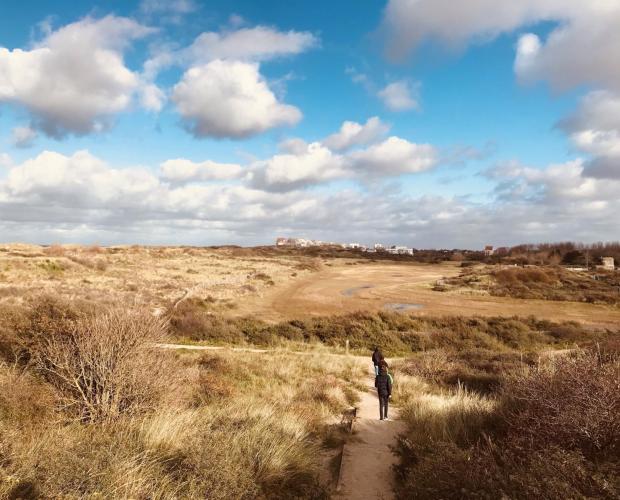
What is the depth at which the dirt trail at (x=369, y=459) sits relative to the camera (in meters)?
7.29

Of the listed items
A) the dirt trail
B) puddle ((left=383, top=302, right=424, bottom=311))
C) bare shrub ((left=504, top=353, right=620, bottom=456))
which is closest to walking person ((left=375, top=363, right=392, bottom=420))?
the dirt trail

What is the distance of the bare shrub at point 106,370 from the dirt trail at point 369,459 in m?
4.30

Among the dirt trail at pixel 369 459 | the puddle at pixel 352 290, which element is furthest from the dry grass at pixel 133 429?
the puddle at pixel 352 290

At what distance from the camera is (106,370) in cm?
861

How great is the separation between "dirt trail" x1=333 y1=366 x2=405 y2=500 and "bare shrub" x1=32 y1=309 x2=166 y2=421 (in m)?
4.30

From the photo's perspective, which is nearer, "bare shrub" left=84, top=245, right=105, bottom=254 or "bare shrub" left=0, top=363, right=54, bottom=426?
"bare shrub" left=0, top=363, right=54, bottom=426

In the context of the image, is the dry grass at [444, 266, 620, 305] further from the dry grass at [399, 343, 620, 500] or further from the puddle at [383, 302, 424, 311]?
the dry grass at [399, 343, 620, 500]

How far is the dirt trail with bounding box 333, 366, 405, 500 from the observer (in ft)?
23.9

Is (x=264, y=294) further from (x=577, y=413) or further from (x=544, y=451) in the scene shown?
(x=544, y=451)

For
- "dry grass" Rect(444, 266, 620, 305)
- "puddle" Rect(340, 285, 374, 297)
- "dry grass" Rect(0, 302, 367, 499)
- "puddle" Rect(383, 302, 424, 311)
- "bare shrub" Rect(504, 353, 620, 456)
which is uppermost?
"bare shrub" Rect(504, 353, 620, 456)

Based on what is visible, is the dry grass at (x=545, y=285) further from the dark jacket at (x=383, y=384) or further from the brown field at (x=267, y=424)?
the dark jacket at (x=383, y=384)

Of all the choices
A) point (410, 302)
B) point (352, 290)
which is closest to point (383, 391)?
point (410, 302)

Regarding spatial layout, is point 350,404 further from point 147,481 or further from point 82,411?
point 147,481

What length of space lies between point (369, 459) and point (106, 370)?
18.7 feet
